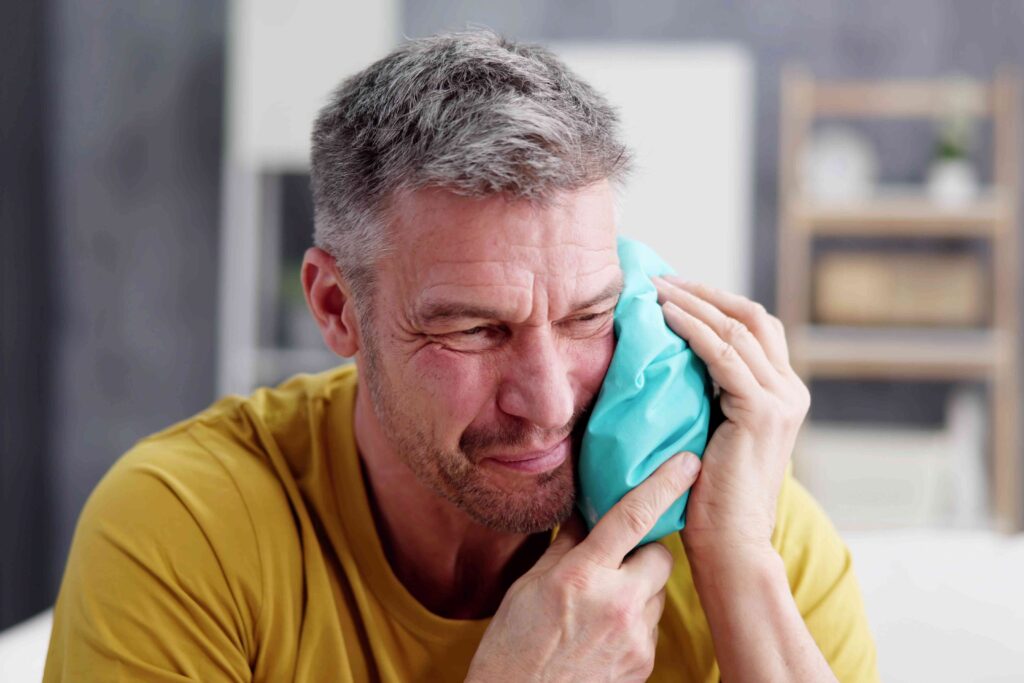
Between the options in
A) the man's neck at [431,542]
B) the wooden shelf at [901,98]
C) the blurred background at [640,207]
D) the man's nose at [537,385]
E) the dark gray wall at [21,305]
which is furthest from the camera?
the wooden shelf at [901,98]

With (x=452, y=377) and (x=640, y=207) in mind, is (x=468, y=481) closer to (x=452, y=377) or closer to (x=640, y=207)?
(x=452, y=377)

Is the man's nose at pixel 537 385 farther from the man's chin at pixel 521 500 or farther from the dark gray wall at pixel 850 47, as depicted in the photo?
the dark gray wall at pixel 850 47

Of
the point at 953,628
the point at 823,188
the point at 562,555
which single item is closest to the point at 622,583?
the point at 562,555

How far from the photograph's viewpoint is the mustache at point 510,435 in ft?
3.63

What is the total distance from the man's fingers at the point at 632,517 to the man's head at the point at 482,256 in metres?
0.06

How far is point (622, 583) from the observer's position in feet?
3.65

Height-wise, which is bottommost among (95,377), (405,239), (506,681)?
(95,377)

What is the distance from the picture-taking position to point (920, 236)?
3.80 m

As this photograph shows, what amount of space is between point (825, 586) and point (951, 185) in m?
2.61

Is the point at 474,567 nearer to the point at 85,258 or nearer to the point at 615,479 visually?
the point at 615,479

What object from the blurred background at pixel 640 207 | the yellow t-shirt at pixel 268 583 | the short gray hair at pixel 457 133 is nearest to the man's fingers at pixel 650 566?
the yellow t-shirt at pixel 268 583

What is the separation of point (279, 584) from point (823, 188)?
2.91 meters

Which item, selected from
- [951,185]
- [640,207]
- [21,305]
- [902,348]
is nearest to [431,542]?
[640,207]

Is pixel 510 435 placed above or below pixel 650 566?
above
